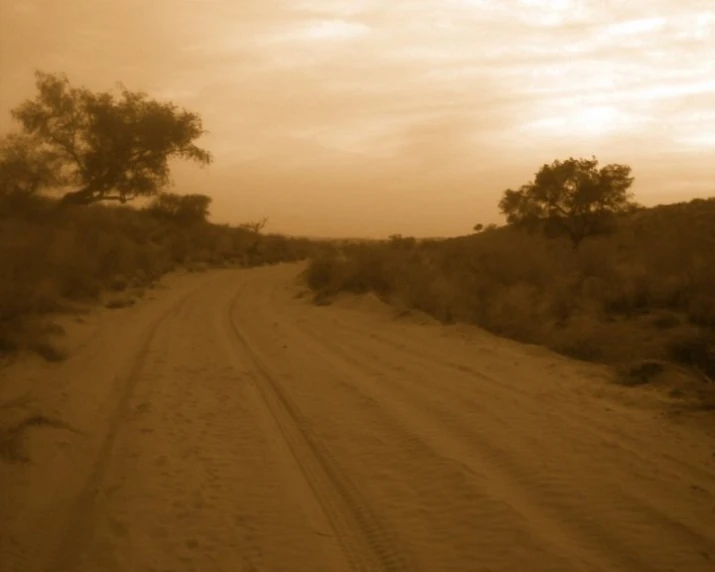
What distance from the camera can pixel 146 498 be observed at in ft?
23.2

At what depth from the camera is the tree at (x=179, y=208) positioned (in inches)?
2662

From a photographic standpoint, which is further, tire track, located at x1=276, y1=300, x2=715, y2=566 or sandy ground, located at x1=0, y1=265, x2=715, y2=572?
tire track, located at x1=276, y1=300, x2=715, y2=566

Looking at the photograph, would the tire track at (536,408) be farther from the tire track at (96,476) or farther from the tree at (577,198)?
the tree at (577,198)

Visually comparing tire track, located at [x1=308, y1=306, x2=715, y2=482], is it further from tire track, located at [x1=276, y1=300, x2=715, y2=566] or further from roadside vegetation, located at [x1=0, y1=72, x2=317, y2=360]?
roadside vegetation, located at [x1=0, y1=72, x2=317, y2=360]

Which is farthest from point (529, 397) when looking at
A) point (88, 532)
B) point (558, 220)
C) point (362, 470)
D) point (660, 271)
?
point (558, 220)

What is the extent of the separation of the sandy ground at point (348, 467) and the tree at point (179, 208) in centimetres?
5496

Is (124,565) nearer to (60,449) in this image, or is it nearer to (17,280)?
(60,449)

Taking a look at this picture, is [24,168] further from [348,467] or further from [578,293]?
[348,467]

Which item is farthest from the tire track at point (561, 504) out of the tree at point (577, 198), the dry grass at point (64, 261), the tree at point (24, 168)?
the tree at point (577, 198)

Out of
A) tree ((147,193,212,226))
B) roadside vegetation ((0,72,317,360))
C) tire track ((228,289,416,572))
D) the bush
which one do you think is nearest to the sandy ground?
tire track ((228,289,416,572))

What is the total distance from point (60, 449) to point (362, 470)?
344cm

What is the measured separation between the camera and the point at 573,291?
76.7ft

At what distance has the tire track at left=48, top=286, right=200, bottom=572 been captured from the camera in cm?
586

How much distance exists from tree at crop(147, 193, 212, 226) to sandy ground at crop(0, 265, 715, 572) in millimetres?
54957
